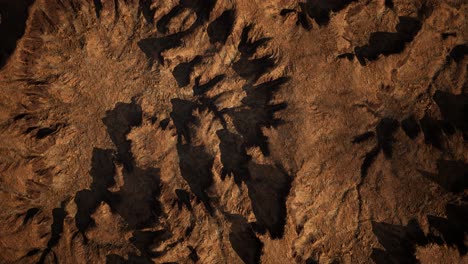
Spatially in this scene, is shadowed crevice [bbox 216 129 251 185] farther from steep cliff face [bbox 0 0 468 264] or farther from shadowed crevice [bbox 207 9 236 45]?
shadowed crevice [bbox 207 9 236 45]

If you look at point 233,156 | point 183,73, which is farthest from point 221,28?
point 233,156

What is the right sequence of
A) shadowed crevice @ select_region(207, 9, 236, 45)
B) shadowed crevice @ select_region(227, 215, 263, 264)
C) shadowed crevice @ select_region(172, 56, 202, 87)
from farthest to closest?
shadowed crevice @ select_region(172, 56, 202, 87), shadowed crevice @ select_region(207, 9, 236, 45), shadowed crevice @ select_region(227, 215, 263, 264)

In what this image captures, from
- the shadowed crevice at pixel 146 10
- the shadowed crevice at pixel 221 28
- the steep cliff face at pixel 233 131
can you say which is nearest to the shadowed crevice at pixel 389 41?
the steep cliff face at pixel 233 131

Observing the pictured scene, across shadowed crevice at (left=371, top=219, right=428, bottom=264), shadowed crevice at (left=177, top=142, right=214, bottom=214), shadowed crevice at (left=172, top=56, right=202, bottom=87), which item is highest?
shadowed crevice at (left=172, top=56, right=202, bottom=87)

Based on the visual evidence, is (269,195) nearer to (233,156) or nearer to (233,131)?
(233,156)

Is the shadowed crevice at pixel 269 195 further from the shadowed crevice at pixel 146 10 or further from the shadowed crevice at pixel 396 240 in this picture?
the shadowed crevice at pixel 146 10

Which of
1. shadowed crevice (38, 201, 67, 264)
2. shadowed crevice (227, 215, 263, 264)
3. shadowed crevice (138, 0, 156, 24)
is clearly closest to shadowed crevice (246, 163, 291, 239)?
shadowed crevice (227, 215, 263, 264)

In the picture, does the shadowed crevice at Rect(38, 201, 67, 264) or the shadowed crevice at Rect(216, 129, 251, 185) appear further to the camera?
the shadowed crevice at Rect(38, 201, 67, 264)

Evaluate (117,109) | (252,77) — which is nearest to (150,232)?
(117,109)
